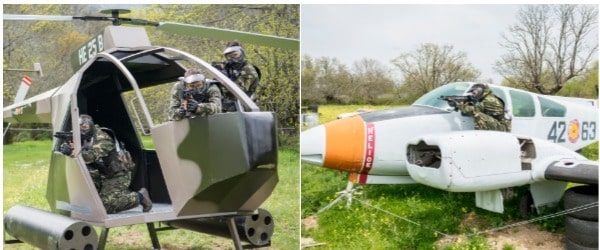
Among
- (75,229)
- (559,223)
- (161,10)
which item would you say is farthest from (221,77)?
(161,10)

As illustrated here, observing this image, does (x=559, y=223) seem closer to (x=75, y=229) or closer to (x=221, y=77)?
(x=221, y=77)

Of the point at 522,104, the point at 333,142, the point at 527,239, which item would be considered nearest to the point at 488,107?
the point at 522,104

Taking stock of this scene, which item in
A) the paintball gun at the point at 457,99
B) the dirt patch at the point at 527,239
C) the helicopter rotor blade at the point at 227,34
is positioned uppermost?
the helicopter rotor blade at the point at 227,34

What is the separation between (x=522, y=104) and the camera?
6.48m

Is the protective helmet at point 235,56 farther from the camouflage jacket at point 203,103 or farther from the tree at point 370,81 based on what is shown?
the tree at point 370,81

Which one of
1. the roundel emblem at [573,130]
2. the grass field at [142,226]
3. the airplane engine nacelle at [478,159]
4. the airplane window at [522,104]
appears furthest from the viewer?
the roundel emblem at [573,130]

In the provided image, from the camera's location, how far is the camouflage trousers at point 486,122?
236 inches

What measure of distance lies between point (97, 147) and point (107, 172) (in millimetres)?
240

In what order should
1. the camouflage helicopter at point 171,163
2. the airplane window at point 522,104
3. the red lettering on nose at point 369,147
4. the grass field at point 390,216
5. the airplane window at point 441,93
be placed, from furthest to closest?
the airplane window at point 522,104 < the airplane window at point 441,93 < the red lettering on nose at point 369,147 < the grass field at point 390,216 < the camouflage helicopter at point 171,163

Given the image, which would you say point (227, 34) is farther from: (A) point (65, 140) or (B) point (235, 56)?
(A) point (65, 140)

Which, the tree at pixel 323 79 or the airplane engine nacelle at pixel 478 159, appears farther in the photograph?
the tree at pixel 323 79

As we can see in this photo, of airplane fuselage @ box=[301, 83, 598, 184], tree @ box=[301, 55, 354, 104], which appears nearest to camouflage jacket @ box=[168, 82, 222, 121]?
tree @ box=[301, 55, 354, 104]

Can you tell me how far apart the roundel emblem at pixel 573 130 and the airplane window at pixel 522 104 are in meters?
0.75

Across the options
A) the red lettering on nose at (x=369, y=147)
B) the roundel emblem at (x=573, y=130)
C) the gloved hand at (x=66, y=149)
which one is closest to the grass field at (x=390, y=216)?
the red lettering on nose at (x=369, y=147)
